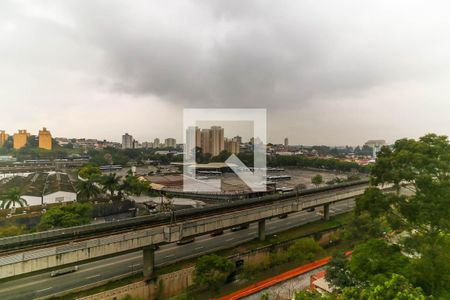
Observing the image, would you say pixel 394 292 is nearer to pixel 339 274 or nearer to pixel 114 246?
pixel 339 274

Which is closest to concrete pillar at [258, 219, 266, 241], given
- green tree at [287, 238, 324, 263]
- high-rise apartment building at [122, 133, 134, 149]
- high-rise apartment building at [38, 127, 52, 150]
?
green tree at [287, 238, 324, 263]

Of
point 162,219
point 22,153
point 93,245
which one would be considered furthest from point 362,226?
point 22,153

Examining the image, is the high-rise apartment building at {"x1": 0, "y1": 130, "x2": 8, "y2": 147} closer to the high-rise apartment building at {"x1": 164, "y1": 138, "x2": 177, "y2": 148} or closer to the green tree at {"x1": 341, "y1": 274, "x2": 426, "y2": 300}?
the high-rise apartment building at {"x1": 164, "y1": 138, "x2": 177, "y2": 148}

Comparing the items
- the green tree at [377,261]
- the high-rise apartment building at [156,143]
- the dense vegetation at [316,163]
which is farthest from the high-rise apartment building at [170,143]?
the green tree at [377,261]

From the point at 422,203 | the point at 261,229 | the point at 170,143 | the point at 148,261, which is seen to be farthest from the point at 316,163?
the point at 170,143

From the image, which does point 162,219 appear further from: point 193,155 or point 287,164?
point 287,164
